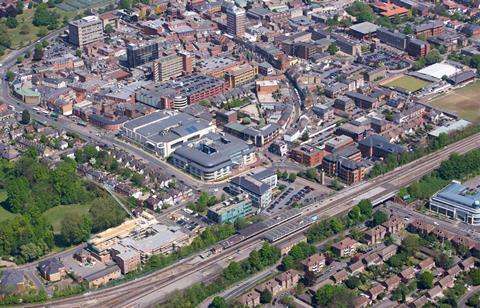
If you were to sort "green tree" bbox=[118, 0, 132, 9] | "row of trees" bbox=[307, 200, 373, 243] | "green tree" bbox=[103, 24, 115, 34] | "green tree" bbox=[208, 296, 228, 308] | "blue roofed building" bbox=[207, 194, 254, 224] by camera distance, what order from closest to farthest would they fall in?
"green tree" bbox=[208, 296, 228, 308] < "row of trees" bbox=[307, 200, 373, 243] < "blue roofed building" bbox=[207, 194, 254, 224] < "green tree" bbox=[103, 24, 115, 34] < "green tree" bbox=[118, 0, 132, 9]

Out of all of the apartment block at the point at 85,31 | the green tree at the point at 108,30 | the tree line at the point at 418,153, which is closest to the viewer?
the tree line at the point at 418,153

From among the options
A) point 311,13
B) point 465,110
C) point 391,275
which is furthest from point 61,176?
point 311,13

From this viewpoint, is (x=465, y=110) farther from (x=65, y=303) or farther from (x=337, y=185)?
(x=65, y=303)

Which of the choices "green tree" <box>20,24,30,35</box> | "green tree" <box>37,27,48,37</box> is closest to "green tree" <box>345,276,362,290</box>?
"green tree" <box>37,27,48,37</box>

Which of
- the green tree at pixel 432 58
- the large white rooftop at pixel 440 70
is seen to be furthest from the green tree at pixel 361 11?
the large white rooftop at pixel 440 70

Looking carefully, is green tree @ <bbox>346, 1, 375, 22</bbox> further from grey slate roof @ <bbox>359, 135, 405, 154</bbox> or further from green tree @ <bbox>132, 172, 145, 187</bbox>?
green tree @ <bbox>132, 172, 145, 187</bbox>

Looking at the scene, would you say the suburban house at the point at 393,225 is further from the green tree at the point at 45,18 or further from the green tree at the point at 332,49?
the green tree at the point at 45,18
